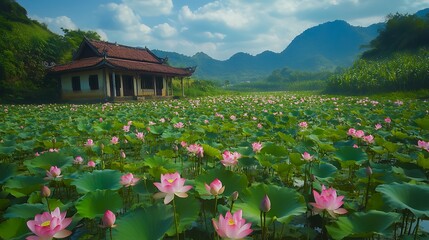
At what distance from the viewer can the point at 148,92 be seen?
2106 cm

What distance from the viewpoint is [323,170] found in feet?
6.97

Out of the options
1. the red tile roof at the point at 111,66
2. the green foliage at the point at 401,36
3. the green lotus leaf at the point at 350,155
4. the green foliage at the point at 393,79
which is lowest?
the green lotus leaf at the point at 350,155

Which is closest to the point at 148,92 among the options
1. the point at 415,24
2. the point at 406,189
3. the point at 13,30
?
the point at 13,30

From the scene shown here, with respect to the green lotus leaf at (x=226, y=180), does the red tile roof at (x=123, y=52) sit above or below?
above

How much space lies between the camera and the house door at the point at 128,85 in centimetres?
2039

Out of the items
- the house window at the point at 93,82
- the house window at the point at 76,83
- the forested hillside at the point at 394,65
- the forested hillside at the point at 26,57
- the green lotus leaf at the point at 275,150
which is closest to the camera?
the green lotus leaf at the point at 275,150

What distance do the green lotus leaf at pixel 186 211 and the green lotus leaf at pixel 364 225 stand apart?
640 millimetres

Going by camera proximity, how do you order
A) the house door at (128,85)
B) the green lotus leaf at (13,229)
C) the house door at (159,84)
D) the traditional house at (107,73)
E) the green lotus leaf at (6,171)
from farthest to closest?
the house door at (159,84), the house door at (128,85), the traditional house at (107,73), the green lotus leaf at (6,171), the green lotus leaf at (13,229)

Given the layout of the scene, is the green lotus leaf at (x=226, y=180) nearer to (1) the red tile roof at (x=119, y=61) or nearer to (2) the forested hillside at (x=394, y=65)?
(1) the red tile roof at (x=119, y=61)

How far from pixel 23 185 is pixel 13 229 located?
0.79 m

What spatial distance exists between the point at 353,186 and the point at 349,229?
1.35 metres

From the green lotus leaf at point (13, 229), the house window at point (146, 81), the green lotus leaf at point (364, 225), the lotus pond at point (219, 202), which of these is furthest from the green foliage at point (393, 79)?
the green lotus leaf at point (13, 229)

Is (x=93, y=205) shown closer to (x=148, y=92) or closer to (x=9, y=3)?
(x=148, y=92)

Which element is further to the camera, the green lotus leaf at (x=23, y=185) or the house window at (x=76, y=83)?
the house window at (x=76, y=83)
